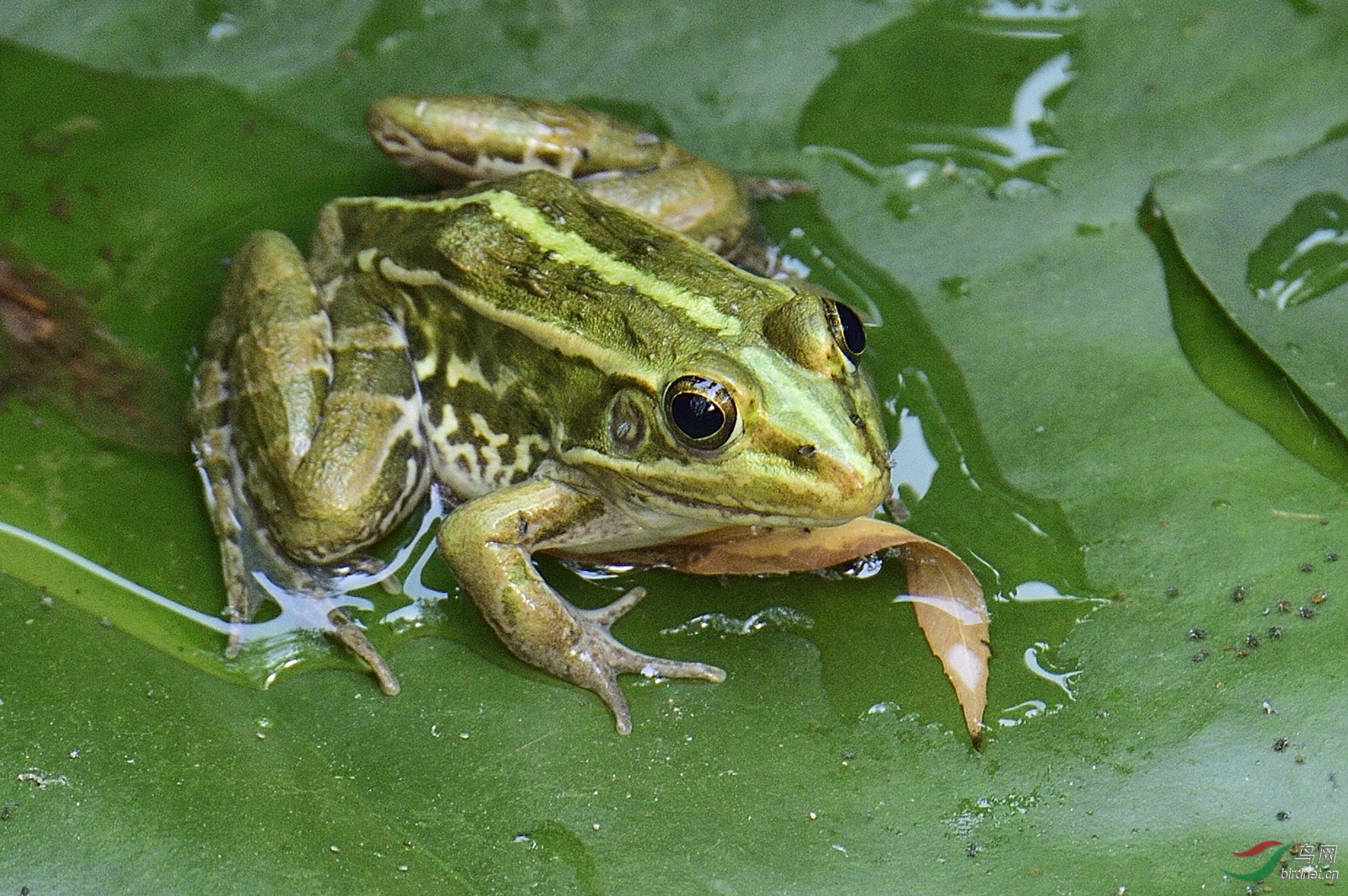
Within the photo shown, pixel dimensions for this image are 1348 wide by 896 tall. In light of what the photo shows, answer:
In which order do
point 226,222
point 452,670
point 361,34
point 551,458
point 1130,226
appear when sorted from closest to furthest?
point 452,670 → point 551,458 → point 1130,226 → point 226,222 → point 361,34

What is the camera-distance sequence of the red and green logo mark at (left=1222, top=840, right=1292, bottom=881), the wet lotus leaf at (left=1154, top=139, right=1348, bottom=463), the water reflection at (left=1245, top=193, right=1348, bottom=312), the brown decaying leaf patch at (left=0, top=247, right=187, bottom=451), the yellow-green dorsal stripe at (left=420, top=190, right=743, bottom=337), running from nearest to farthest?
the red and green logo mark at (left=1222, top=840, right=1292, bottom=881) < the yellow-green dorsal stripe at (left=420, top=190, right=743, bottom=337) < the wet lotus leaf at (left=1154, top=139, right=1348, bottom=463) < the water reflection at (left=1245, top=193, right=1348, bottom=312) < the brown decaying leaf patch at (left=0, top=247, right=187, bottom=451)

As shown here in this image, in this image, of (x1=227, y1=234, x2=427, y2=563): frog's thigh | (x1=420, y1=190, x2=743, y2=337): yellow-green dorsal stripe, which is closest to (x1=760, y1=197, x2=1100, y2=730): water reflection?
(x1=420, y1=190, x2=743, y2=337): yellow-green dorsal stripe

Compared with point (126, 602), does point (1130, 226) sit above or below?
above

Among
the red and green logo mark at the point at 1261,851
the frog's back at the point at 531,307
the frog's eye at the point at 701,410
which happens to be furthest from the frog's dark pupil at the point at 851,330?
the red and green logo mark at the point at 1261,851

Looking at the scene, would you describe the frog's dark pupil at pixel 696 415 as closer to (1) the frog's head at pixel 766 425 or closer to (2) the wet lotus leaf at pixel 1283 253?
(1) the frog's head at pixel 766 425

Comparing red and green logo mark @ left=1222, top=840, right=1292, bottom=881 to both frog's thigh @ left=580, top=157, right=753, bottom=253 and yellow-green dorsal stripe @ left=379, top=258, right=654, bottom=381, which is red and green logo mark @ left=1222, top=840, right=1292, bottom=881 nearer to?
yellow-green dorsal stripe @ left=379, top=258, right=654, bottom=381

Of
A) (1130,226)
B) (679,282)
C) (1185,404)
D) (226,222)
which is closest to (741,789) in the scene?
(679,282)

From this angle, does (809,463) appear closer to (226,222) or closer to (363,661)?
(363,661)
